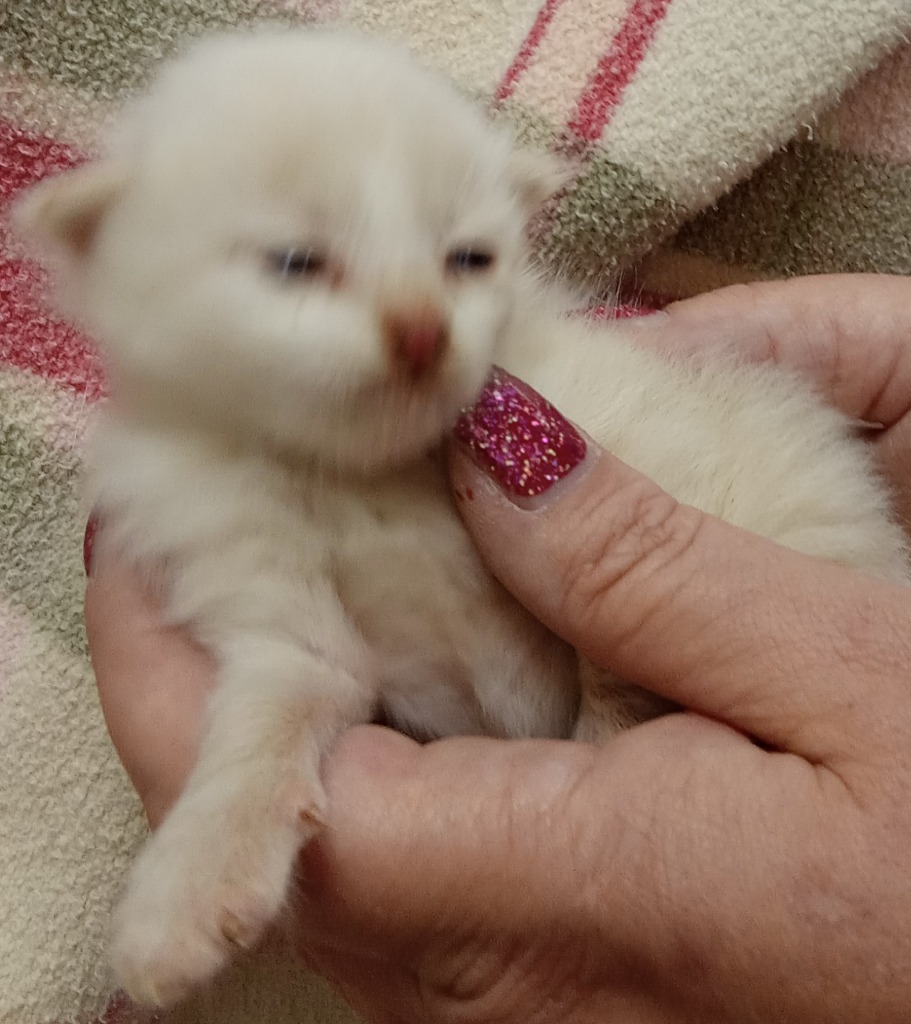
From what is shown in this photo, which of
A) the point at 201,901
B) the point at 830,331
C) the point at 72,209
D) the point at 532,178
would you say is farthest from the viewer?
the point at 830,331

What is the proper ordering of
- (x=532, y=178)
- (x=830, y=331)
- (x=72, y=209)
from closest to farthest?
(x=72, y=209) < (x=532, y=178) < (x=830, y=331)

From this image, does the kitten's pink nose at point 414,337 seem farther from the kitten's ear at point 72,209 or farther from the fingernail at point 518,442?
the kitten's ear at point 72,209

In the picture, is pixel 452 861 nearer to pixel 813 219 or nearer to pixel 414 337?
pixel 414 337

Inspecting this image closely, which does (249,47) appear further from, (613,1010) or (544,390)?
(613,1010)

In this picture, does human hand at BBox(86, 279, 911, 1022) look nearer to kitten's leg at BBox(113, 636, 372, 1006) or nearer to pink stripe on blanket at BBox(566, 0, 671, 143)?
kitten's leg at BBox(113, 636, 372, 1006)

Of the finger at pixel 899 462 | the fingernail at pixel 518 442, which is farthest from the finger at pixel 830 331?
the fingernail at pixel 518 442

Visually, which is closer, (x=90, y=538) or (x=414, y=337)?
(x=414, y=337)

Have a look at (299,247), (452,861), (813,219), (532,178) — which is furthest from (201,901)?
(813,219)
